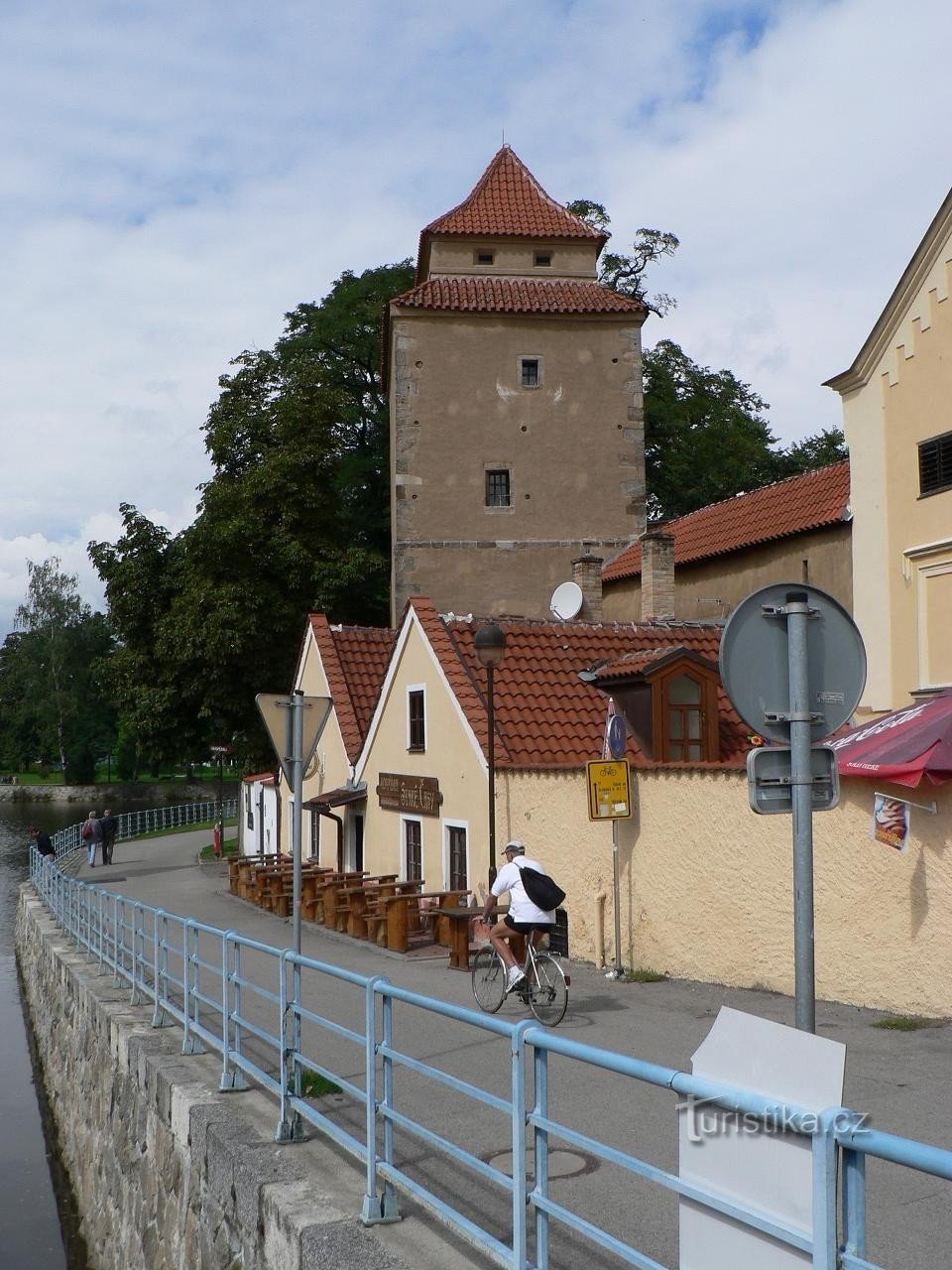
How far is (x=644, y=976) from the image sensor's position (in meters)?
13.2

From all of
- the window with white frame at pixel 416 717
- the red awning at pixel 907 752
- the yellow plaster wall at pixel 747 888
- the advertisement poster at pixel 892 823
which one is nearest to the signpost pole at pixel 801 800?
the red awning at pixel 907 752

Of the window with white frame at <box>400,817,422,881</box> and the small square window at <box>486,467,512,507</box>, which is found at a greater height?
the small square window at <box>486,467,512,507</box>

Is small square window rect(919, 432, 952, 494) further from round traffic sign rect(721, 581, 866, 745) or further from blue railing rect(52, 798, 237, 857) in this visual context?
blue railing rect(52, 798, 237, 857)

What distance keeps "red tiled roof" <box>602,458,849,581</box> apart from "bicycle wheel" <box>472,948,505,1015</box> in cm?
1317

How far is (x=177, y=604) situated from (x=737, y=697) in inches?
1329

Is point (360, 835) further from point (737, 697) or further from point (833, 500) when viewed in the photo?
point (737, 697)

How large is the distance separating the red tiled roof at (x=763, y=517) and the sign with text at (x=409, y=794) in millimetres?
8636

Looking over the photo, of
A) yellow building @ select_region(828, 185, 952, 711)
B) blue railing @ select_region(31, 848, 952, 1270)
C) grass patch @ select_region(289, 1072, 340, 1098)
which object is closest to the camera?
blue railing @ select_region(31, 848, 952, 1270)

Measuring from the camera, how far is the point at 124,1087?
1034 cm

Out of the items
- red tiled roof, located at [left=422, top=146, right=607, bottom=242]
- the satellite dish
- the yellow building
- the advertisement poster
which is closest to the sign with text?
the satellite dish

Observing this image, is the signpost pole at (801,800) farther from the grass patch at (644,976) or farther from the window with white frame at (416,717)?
the window with white frame at (416,717)

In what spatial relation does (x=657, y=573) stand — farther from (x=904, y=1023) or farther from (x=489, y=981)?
(x=904, y=1023)

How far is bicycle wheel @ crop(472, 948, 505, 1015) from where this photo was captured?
38.2 feet

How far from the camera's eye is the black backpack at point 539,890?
444 inches
